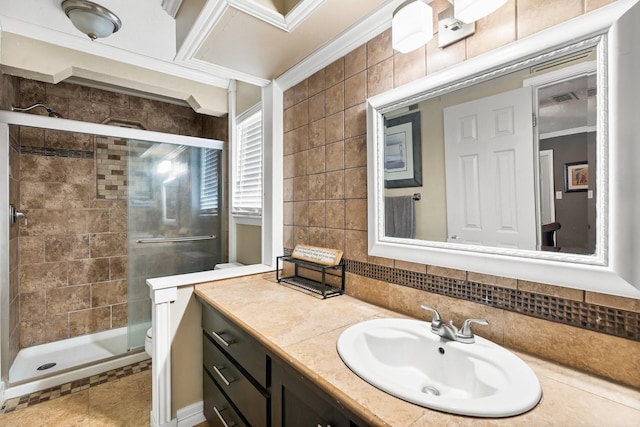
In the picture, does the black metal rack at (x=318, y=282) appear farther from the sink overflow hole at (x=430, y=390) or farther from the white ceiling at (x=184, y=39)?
the white ceiling at (x=184, y=39)

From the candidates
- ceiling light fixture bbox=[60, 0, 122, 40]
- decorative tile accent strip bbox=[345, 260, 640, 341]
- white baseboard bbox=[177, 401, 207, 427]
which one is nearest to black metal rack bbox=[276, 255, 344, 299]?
decorative tile accent strip bbox=[345, 260, 640, 341]

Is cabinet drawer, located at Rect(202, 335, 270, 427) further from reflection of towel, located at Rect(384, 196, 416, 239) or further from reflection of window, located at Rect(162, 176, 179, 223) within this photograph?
reflection of window, located at Rect(162, 176, 179, 223)

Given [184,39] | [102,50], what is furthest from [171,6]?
[102,50]

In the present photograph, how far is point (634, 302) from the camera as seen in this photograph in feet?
2.29

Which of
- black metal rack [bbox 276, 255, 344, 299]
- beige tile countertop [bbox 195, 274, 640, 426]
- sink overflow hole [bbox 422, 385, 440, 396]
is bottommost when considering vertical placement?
sink overflow hole [bbox 422, 385, 440, 396]

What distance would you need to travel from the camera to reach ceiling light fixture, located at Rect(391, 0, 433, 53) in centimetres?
102

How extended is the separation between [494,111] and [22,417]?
2.87 metres

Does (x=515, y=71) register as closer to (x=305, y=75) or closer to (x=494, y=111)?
(x=494, y=111)

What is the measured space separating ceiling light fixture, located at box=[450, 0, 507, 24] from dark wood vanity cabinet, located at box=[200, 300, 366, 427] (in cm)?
118

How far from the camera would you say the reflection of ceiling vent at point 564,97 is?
2.58 feet

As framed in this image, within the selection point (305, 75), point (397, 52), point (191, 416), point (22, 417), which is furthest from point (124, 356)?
point (397, 52)

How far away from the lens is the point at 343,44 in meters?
1.45

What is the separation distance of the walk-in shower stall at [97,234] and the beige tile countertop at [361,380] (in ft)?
4.64

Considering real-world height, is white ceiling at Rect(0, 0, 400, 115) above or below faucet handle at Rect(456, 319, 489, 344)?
above
